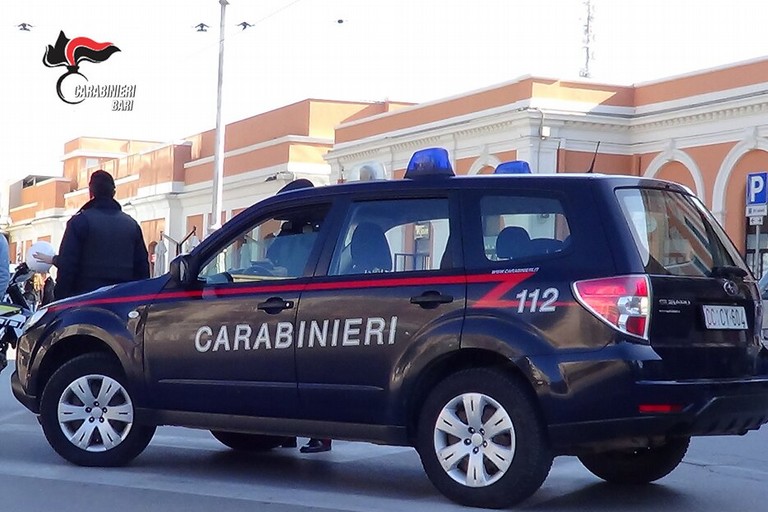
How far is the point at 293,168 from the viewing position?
1793 inches

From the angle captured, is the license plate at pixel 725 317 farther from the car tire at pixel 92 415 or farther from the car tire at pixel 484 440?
the car tire at pixel 92 415

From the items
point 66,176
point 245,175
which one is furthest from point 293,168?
point 66,176

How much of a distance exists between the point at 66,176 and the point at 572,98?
49654 mm

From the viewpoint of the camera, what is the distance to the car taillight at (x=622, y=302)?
609 cm

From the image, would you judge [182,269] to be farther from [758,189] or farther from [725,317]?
[758,189]

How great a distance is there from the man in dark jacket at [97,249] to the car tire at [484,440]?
3404 mm

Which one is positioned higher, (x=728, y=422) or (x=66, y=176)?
(x=66, y=176)

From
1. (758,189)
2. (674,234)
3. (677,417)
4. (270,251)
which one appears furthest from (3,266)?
(758,189)

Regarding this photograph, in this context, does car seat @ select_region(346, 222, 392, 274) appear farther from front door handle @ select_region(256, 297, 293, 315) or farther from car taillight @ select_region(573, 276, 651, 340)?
car taillight @ select_region(573, 276, 651, 340)

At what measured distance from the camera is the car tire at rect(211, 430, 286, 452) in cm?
877

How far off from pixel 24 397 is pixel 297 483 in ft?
6.29

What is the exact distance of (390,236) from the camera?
23.1ft

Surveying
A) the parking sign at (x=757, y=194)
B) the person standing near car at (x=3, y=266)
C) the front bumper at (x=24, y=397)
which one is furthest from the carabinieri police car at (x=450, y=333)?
the parking sign at (x=757, y=194)

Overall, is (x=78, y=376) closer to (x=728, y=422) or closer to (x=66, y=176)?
(x=728, y=422)
